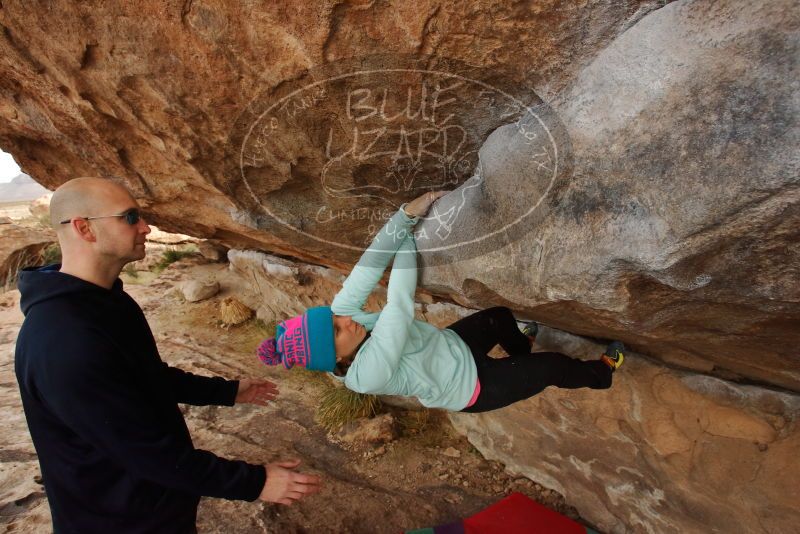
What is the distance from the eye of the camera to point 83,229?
1.61m

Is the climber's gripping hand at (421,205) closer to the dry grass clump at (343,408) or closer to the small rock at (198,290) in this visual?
the dry grass clump at (343,408)

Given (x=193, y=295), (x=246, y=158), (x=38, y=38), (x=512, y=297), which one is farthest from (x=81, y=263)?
(x=193, y=295)

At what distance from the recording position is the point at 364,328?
7.10 feet

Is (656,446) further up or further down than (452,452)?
further up

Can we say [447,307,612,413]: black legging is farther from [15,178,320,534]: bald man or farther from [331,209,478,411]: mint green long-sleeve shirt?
[15,178,320,534]: bald man

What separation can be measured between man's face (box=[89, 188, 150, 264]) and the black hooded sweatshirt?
0.14 m

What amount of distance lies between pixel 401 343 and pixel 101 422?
111 centimetres

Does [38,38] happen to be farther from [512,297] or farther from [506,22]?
[512,297]

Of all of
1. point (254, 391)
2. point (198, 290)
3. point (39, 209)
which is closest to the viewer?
point (254, 391)

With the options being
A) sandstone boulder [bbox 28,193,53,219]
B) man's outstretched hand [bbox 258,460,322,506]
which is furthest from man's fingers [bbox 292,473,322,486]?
sandstone boulder [bbox 28,193,53,219]

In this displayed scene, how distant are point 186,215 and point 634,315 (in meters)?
3.38

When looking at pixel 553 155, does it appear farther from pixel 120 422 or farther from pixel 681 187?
pixel 120 422

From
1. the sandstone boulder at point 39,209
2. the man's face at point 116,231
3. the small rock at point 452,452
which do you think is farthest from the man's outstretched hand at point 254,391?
the sandstone boulder at point 39,209

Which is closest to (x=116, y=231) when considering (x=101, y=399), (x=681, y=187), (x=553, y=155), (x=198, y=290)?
(x=101, y=399)
